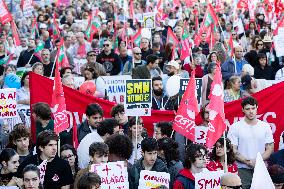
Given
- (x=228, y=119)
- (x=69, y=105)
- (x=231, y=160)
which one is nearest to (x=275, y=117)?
(x=228, y=119)

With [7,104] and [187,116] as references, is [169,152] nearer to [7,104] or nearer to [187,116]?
[187,116]

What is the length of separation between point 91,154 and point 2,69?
8230 millimetres

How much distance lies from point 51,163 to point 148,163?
104 centimetres

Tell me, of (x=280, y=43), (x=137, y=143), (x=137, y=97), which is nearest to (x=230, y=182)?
(x=137, y=143)

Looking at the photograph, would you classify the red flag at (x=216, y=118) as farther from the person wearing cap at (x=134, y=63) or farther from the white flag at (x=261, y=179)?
the person wearing cap at (x=134, y=63)

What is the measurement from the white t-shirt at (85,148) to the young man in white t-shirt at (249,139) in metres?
1.71

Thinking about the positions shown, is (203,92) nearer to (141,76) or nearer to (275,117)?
(141,76)

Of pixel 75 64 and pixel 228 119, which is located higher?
pixel 75 64

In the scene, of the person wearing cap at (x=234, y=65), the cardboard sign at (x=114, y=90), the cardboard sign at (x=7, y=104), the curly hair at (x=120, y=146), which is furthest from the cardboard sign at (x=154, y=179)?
the person wearing cap at (x=234, y=65)

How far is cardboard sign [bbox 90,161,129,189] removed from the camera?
8227 millimetres

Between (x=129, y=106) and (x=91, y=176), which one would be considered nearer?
(x=91, y=176)

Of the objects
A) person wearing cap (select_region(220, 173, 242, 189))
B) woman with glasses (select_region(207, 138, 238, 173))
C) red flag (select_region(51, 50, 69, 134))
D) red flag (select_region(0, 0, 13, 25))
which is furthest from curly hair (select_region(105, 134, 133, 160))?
red flag (select_region(0, 0, 13, 25))

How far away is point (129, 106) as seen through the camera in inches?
395

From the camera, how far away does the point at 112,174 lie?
8.27 meters
